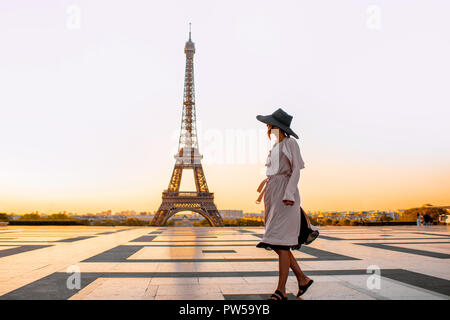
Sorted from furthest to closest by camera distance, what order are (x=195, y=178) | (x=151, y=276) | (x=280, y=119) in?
(x=195, y=178)
(x=151, y=276)
(x=280, y=119)

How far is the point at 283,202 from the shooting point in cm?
348

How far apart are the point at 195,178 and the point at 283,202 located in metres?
39.0

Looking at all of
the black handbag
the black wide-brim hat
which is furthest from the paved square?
the black wide-brim hat

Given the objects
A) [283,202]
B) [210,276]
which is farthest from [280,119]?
[210,276]

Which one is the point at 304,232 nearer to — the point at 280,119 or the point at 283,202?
the point at 283,202

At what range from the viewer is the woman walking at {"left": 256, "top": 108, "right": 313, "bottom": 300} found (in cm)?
348

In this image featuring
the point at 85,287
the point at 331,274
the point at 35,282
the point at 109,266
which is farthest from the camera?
the point at 109,266

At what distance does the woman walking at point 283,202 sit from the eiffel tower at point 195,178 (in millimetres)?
34703

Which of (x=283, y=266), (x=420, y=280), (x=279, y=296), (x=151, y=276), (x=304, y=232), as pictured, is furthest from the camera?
(x=151, y=276)

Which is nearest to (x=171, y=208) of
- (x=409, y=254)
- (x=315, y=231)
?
(x=409, y=254)
